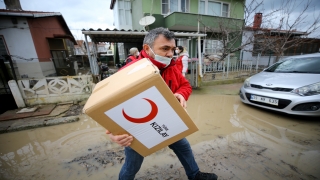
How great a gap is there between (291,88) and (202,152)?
7.74ft

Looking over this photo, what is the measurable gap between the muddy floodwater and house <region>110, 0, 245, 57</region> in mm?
5084

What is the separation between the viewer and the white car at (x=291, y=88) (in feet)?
8.52

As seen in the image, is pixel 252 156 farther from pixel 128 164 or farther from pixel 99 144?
pixel 99 144

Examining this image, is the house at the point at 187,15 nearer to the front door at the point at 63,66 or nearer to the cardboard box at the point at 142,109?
the front door at the point at 63,66

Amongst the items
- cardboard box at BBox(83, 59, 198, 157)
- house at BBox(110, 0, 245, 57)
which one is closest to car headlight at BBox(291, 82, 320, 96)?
cardboard box at BBox(83, 59, 198, 157)

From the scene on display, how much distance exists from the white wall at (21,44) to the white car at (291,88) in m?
9.27

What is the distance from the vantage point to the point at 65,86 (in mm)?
4121

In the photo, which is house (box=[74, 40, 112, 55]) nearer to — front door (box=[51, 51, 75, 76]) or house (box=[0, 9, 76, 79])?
front door (box=[51, 51, 75, 76])

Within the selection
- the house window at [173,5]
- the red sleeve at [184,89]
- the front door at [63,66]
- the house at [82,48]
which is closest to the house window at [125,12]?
the house at [82,48]

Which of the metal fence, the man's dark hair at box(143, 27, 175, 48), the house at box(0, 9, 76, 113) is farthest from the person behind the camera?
the house at box(0, 9, 76, 113)

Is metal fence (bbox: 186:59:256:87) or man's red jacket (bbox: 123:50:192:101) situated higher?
man's red jacket (bbox: 123:50:192:101)

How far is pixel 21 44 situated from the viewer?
22.5 feet

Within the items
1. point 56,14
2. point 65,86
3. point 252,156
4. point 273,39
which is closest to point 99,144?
point 252,156

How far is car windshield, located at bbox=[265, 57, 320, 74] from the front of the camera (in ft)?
10.1
